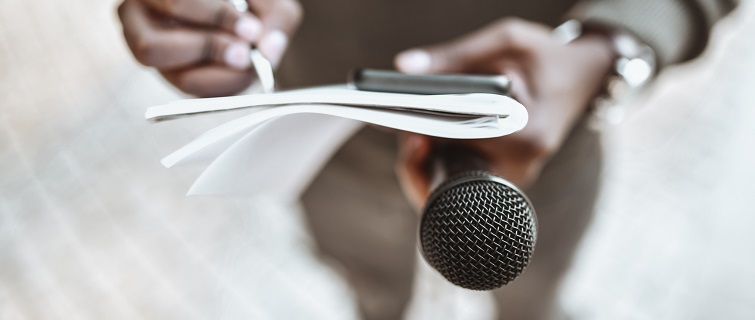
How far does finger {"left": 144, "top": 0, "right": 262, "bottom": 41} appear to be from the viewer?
1.80 feet

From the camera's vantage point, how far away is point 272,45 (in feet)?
1.90

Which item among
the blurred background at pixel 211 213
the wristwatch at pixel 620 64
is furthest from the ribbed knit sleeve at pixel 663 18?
the blurred background at pixel 211 213

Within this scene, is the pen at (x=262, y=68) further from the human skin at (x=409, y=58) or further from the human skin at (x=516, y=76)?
the human skin at (x=516, y=76)

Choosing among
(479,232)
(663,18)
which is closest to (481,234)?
(479,232)

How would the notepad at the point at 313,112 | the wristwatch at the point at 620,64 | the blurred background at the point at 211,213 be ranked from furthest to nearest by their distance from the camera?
the blurred background at the point at 211,213
the wristwatch at the point at 620,64
the notepad at the point at 313,112

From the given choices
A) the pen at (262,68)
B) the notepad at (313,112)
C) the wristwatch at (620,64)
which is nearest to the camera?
the notepad at (313,112)

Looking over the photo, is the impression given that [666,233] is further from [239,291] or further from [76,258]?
[76,258]

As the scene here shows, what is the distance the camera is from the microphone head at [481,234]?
→ 0.37 meters

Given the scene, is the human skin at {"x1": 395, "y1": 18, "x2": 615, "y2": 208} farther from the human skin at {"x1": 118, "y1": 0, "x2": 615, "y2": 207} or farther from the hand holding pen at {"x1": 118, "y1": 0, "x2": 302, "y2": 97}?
the hand holding pen at {"x1": 118, "y1": 0, "x2": 302, "y2": 97}

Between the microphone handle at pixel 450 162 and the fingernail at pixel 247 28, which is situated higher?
the microphone handle at pixel 450 162

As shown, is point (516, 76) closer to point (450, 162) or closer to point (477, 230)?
point (450, 162)

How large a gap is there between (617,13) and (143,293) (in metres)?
1.27

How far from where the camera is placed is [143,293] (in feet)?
4.96

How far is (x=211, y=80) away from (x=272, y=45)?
0.07m
